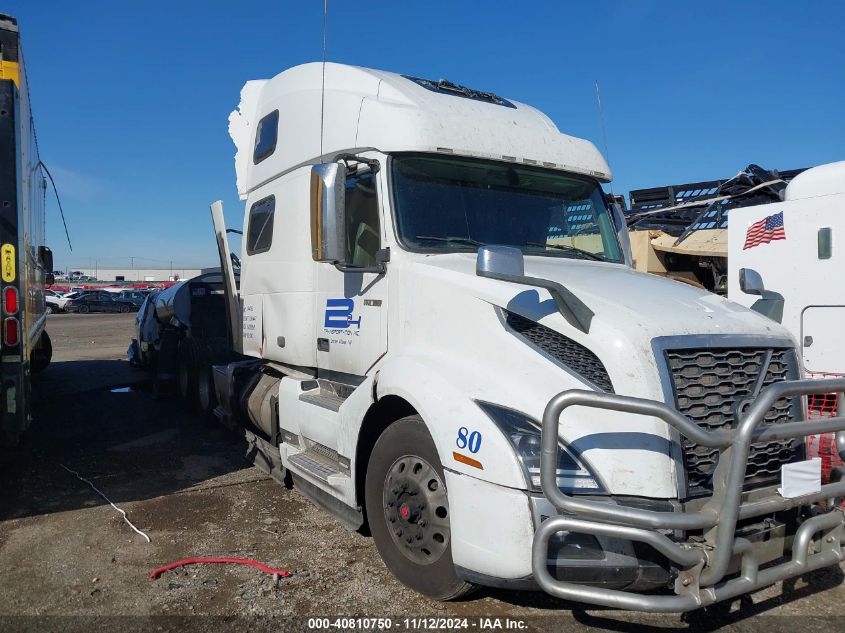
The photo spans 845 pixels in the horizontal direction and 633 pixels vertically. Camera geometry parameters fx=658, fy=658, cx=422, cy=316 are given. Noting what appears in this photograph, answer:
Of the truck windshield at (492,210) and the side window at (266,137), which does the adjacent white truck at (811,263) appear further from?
the side window at (266,137)

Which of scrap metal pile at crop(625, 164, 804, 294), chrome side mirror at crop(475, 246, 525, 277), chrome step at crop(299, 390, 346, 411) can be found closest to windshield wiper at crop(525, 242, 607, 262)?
chrome side mirror at crop(475, 246, 525, 277)

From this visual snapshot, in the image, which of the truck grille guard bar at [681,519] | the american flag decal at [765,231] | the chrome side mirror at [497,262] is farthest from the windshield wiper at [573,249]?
the american flag decal at [765,231]

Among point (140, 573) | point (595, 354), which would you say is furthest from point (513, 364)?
point (140, 573)

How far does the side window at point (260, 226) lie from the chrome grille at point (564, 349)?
3.19 meters

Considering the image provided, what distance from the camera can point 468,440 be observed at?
309 centimetres

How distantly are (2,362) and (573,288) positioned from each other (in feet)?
13.5

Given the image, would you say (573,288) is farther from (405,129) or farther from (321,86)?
(321,86)

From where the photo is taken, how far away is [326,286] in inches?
196

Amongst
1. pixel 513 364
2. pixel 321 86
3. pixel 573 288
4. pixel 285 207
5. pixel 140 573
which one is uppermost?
pixel 321 86

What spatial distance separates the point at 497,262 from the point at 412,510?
56.5 inches

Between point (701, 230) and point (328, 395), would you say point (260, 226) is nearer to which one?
point (328, 395)

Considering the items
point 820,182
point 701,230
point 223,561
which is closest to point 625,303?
point 223,561

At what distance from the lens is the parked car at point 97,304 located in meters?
41.6

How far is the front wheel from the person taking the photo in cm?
345
